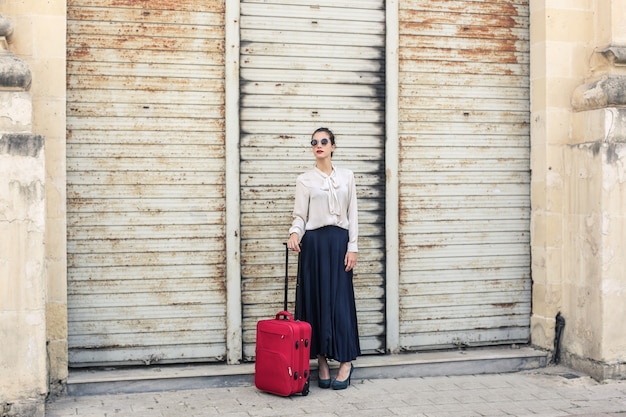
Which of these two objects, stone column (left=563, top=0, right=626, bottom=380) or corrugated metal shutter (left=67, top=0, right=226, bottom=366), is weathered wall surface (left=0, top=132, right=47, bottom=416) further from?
stone column (left=563, top=0, right=626, bottom=380)

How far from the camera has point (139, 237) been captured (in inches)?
265

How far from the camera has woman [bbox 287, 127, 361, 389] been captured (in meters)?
6.52

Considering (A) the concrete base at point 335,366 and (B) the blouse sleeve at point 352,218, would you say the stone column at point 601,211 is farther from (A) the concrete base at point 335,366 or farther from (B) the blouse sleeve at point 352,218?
(B) the blouse sleeve at point 352,218

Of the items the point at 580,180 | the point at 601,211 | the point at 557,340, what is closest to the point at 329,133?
the point at 580,180

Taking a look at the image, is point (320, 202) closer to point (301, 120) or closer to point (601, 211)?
point (301, 120)

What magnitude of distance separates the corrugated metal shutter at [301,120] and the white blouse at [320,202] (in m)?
0.49

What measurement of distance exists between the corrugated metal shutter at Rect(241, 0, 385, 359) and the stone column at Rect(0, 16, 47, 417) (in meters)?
1.79

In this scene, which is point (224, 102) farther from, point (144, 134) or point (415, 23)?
point (415, 23)

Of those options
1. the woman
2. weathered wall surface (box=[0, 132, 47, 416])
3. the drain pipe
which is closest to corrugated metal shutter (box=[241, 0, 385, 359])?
the woman

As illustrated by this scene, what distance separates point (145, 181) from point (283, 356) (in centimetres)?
179

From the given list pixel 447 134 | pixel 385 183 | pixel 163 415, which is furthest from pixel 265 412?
pixel 447 134

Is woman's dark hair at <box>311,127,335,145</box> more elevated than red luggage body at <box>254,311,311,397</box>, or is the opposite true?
woman's dark hair at <box>311,127,335,145</box>

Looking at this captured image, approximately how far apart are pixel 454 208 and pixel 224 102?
2182 mm

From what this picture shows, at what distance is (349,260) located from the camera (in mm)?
6570
